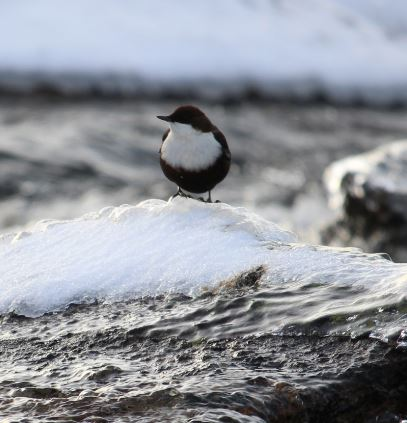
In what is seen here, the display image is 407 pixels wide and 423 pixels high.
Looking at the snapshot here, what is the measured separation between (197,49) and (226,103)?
1.38 meters

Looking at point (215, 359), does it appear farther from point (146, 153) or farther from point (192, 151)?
point (146, 153)

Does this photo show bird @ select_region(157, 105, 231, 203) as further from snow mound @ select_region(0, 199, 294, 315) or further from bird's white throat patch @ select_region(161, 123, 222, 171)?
snow mound @ select_region(0, 199, 294, 315)

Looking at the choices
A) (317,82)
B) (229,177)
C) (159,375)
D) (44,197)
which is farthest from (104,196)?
(159,375)

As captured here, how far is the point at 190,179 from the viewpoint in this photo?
497 centimetres

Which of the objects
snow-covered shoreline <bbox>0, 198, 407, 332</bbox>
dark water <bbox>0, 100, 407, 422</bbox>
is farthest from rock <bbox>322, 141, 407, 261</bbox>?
dark water <bbox>0, 100, 407, 422</bbox>

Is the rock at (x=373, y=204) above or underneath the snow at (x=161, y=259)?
underneath

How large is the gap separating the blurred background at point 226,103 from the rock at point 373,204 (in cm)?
1

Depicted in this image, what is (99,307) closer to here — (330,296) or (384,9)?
(330,296)

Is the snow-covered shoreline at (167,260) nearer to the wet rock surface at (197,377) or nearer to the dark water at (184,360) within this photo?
the dark water at (184,360)

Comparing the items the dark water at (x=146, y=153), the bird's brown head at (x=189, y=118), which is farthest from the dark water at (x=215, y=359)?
the dark water at (x=146, y=153)

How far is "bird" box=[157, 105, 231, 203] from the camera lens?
4.92 metres

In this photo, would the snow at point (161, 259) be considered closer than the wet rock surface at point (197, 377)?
No

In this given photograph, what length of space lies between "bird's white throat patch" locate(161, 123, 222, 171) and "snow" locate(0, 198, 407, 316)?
0.65 metres

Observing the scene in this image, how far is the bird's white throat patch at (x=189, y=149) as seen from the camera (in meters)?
4.91
